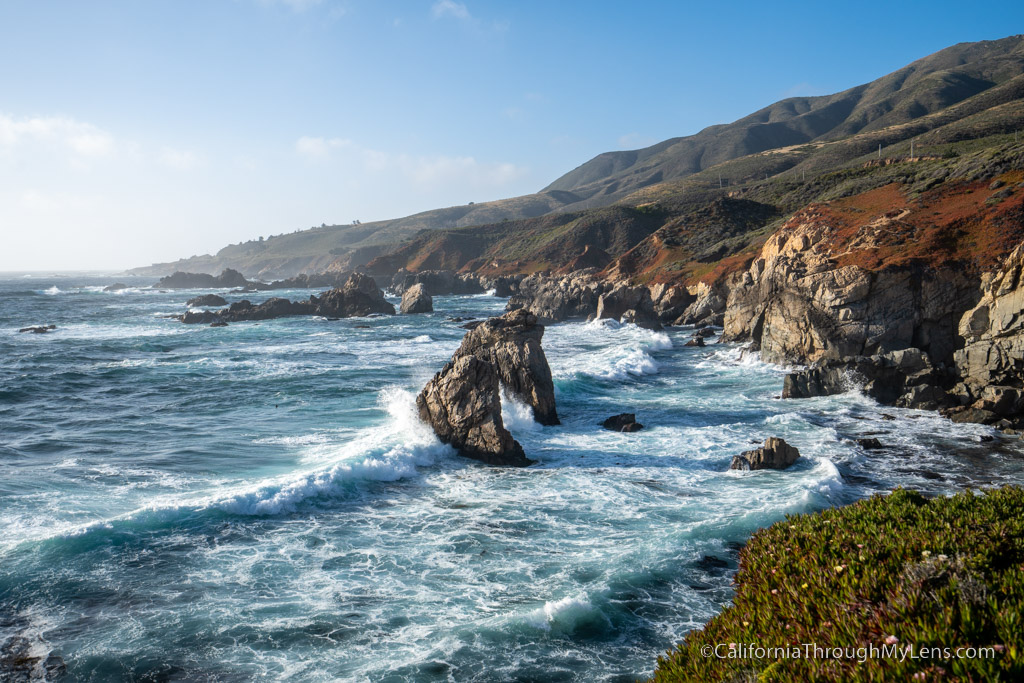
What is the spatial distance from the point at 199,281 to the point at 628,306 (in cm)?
15724

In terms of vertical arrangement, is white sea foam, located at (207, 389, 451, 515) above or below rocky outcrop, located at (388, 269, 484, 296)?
below

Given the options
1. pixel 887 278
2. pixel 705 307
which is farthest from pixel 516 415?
pixel 705 307

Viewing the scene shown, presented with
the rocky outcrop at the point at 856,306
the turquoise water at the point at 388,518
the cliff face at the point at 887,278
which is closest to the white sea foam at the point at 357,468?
the turquoise water at the point at 388,518

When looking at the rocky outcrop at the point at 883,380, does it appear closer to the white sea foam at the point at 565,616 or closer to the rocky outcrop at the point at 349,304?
the white sea foam at the point at 565,616

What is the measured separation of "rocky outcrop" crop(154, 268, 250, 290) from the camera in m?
166

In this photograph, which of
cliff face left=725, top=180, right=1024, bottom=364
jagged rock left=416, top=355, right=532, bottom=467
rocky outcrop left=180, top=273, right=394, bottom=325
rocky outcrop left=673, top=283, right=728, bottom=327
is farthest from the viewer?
rocky outcrop left=180, top=273, right=394, bottom=325

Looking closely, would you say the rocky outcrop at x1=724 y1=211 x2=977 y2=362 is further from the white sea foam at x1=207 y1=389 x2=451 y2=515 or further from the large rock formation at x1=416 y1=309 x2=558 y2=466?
the white sea foam at x1=207 y1=389 x2=451 y2=515

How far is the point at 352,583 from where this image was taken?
12.7m

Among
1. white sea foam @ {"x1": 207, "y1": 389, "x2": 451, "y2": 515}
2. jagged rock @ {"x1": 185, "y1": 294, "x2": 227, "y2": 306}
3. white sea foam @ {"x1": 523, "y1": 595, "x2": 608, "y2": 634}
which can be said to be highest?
jagged rock @ {"x1": 185, "y1": 294, "x2": 227, "y2": 306}

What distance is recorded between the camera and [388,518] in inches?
640

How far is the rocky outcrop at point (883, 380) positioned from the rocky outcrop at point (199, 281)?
160047 mm

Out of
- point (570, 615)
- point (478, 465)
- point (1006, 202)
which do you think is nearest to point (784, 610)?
point (570, 615)

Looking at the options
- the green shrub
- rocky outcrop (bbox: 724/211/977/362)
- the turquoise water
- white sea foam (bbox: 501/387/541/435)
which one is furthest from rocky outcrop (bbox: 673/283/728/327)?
the green shrub

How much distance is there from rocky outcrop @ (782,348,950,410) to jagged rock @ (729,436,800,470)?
10223 mm
